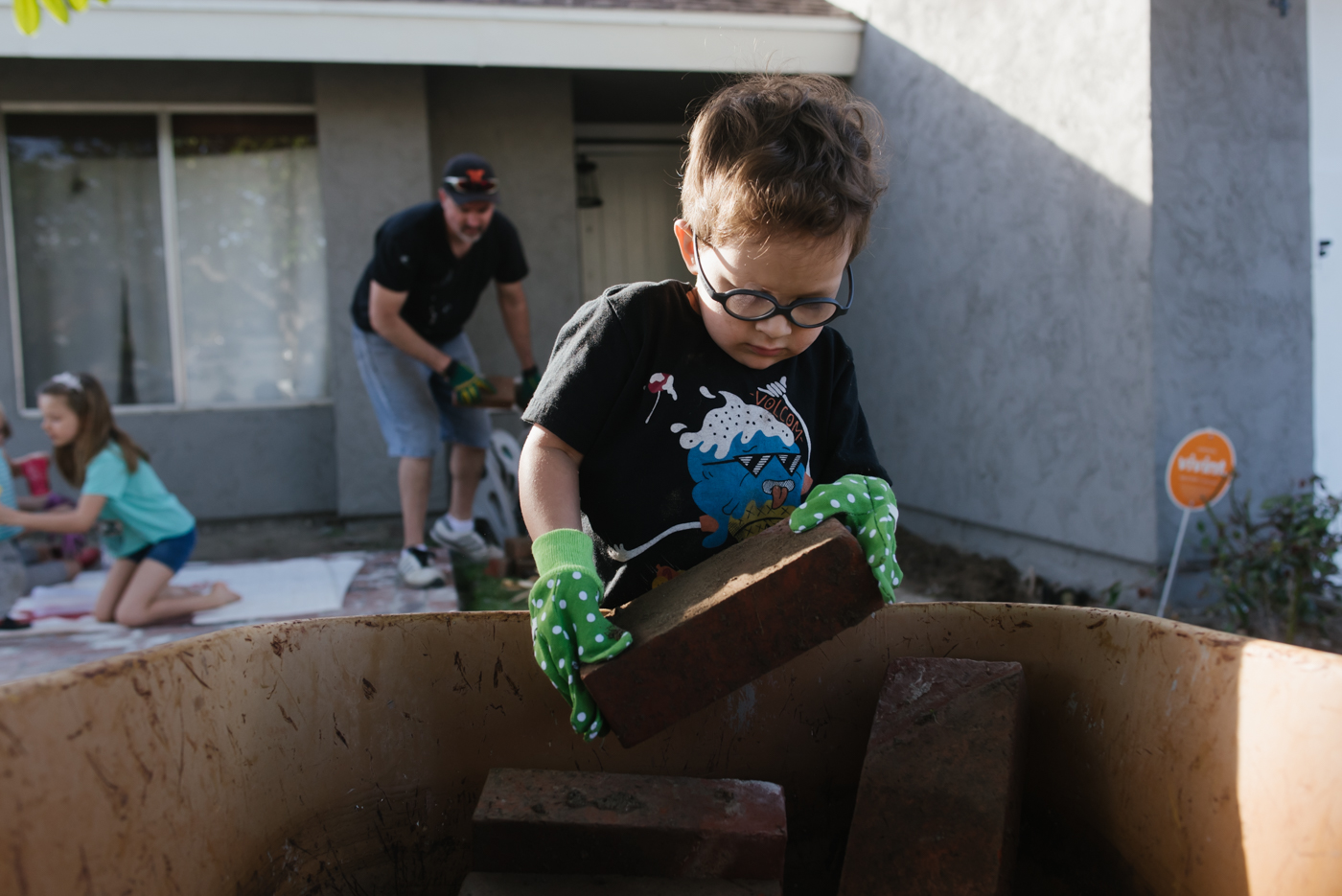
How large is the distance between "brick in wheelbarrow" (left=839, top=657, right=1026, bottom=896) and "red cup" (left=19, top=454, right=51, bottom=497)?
18.6ft

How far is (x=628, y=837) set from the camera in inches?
48.8

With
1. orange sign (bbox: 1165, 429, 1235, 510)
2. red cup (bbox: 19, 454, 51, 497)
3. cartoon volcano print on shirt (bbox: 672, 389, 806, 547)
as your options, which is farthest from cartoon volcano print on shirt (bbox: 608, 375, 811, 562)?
red cup (bbox: 19, 454, 51, 497)

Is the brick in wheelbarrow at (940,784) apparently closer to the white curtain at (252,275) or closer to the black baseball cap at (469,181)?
the black baseball cap at (469,181)

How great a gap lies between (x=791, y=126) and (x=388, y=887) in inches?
53.3

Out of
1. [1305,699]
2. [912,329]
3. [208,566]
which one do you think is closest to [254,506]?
[208,566]

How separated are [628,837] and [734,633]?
0.31 metres

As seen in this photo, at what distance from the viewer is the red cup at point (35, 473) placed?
212 inches

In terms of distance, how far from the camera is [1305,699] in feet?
3.59

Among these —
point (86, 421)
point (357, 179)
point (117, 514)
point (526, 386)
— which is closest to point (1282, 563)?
point (526, 386)

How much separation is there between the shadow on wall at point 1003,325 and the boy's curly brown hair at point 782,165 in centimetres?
296

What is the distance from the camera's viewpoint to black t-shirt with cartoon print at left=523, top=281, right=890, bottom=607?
155cm

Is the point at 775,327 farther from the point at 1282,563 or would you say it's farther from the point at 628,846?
the point at 1282,563

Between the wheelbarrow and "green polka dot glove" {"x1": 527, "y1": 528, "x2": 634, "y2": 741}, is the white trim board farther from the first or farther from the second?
"green polka dot glove" {"x1": 527, "y1": 528, "x2": 634, "y2": 741}

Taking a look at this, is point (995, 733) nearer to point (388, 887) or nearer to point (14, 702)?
point (388, 887)
